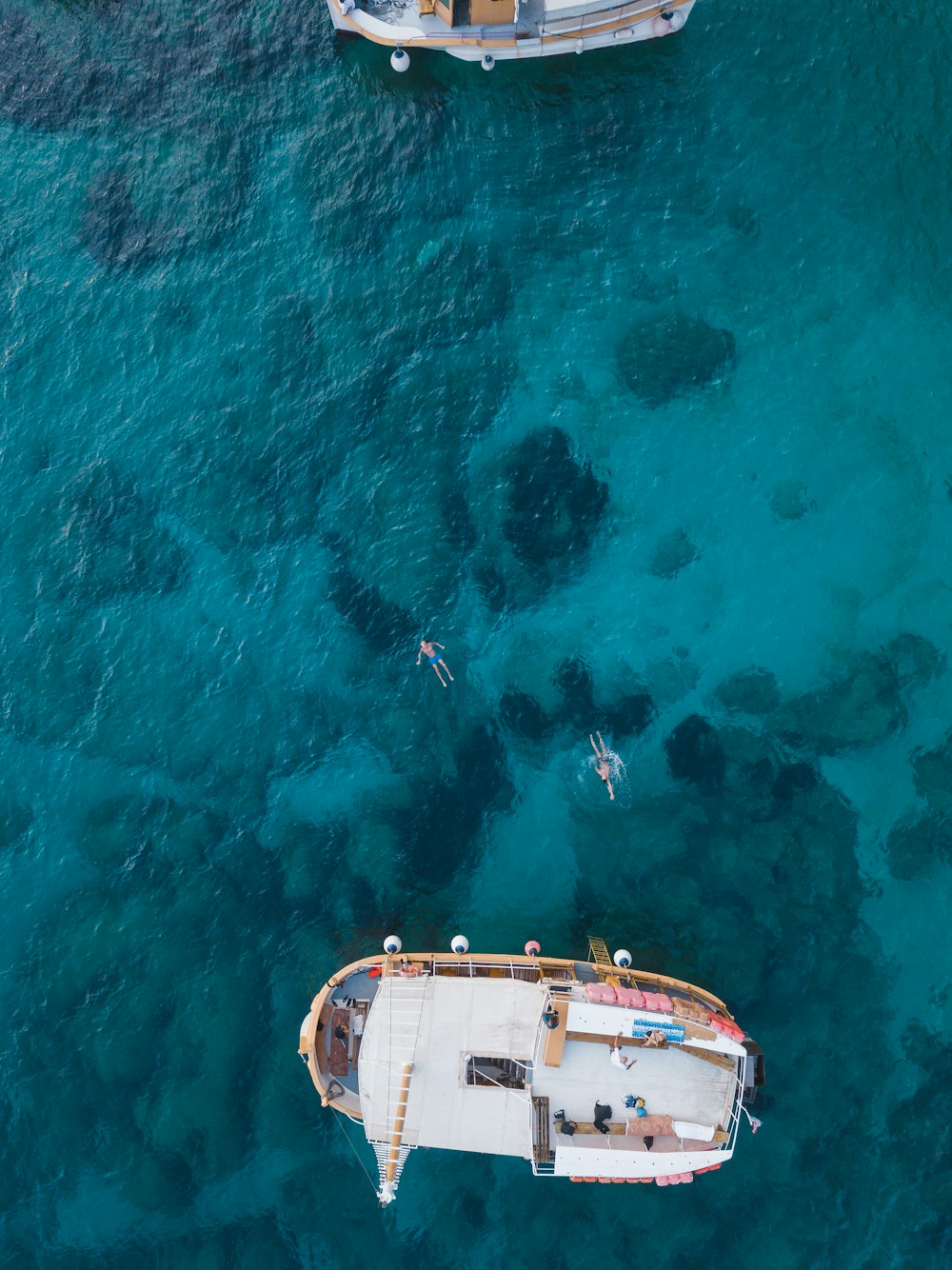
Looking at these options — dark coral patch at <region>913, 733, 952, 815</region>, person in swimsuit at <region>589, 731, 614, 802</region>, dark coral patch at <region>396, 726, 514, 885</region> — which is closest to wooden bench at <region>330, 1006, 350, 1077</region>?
dark coral patch at <region>396, 726, 514, 885</region>

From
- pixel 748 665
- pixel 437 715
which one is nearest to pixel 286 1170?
pixel 437 715

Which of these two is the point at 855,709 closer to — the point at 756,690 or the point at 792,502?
the point at 756,690

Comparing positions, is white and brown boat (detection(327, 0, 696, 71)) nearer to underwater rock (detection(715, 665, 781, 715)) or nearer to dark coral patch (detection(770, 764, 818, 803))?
underwater rock (detection(715, 665, 781, 715))

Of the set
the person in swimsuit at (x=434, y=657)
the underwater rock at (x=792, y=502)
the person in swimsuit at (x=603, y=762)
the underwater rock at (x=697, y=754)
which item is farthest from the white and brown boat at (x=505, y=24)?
the person in swimsuit at (x=603, y=762)

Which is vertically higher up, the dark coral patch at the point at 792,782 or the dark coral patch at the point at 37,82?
the dark coral patch at the point at 37,82

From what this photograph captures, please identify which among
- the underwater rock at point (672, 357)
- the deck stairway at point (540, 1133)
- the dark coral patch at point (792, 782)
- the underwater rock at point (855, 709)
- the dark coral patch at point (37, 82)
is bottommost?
the deck stairway at point (540, 1133)

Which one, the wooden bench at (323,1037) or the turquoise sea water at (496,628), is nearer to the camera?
the wooden bench at (323,1037)

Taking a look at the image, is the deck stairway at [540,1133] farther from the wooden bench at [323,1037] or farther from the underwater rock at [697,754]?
the underwater rock at [697,754]
